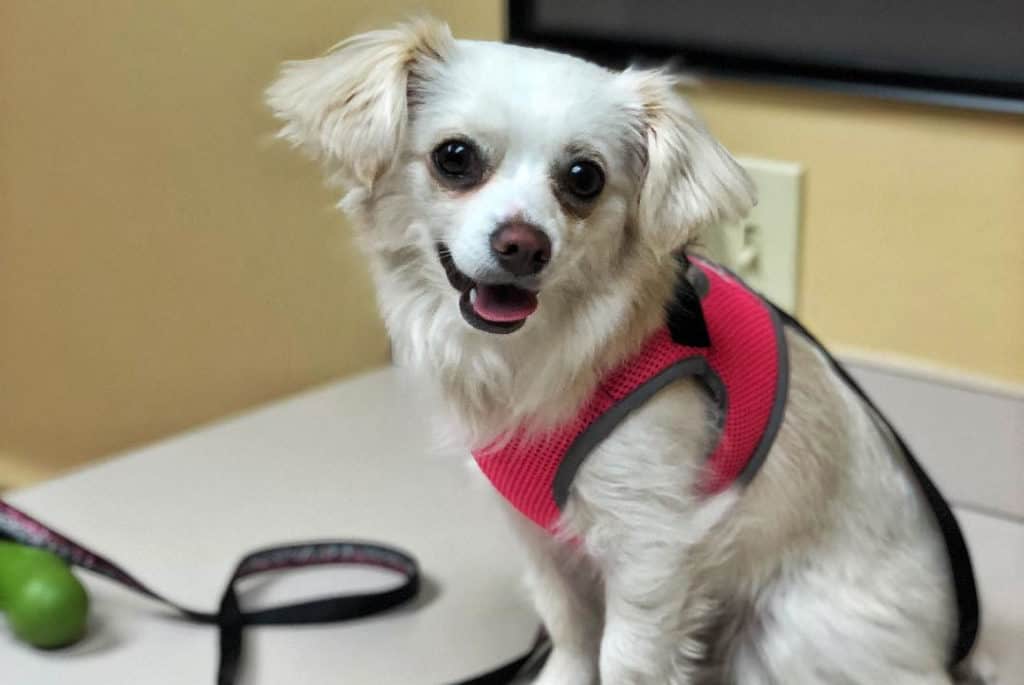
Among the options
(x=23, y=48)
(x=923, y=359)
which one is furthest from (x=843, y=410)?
(x=23, y=48)

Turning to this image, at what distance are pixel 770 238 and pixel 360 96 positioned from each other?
0.53m

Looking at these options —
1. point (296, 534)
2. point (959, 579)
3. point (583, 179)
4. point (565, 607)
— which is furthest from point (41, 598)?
point (959, 579)

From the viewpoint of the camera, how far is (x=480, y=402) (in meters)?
0.91

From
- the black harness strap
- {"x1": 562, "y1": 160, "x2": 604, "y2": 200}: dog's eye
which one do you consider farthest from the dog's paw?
{"x1": 562, "y1": 160, "x2": 604, "y2": 200}: dog's eye

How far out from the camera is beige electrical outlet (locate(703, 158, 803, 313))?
1217 millimetres

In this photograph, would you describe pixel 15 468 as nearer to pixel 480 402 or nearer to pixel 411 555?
pixel 411 555

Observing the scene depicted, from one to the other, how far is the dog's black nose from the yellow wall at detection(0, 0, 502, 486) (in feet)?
1.98

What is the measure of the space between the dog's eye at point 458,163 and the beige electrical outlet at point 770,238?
43 cm

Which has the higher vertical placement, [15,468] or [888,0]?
[888,0]

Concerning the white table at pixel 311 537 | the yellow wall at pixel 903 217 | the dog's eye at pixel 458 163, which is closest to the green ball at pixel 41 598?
the white table at pixel 311 537

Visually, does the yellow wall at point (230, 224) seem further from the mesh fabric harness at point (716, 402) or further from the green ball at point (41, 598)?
the green ball at point (41, 598)

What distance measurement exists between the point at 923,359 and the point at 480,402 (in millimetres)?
501

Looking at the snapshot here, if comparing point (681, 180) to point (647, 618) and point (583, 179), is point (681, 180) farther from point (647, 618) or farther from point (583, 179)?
point (647, 618)

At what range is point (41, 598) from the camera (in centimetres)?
99
